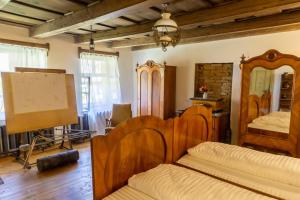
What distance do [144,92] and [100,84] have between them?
105cm

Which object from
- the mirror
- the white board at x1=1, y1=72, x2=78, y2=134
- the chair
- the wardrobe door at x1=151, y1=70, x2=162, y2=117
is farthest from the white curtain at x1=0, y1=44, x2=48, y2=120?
the mirror

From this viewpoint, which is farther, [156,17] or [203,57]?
[203,57]

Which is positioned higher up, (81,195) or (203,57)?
(203,57)

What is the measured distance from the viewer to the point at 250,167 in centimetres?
189

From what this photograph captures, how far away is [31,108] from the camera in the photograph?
3.18 metres

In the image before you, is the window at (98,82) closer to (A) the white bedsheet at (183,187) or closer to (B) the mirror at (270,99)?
(B) the mirror at (270,99)

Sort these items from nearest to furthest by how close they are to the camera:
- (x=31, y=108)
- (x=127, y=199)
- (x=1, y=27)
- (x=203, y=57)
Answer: (x=127, y=199) → (x=31, y=108) → (x=1, y=27) → (x=203, y=57)

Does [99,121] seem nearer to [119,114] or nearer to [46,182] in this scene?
[119,114]

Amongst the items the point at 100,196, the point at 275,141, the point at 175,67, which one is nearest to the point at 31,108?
the point at 100,196

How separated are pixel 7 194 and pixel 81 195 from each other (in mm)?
889

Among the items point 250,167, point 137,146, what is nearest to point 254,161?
point 250,167

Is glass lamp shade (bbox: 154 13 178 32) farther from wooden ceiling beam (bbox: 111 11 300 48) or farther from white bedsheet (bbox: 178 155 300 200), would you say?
wooden ceiling beam (bbox: 111 11 300 48)

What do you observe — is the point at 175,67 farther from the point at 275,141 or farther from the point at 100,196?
the point at 100,196

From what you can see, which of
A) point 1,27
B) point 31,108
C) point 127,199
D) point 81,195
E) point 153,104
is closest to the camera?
point 127,199
